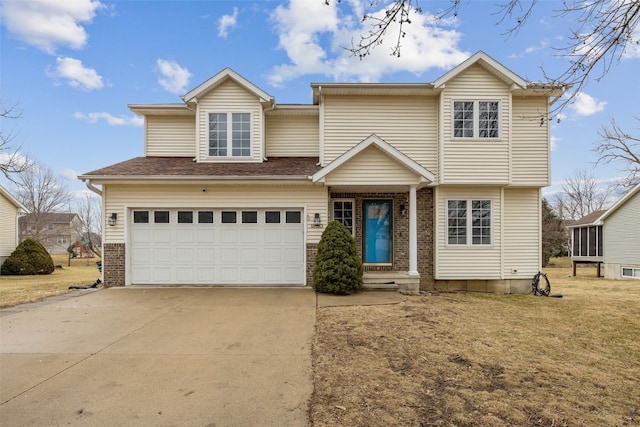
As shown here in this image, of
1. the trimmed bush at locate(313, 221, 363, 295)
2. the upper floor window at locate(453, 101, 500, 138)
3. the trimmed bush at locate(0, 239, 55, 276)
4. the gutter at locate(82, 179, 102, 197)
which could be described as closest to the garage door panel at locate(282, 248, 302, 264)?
the trimmed bush at locate(313, 221, 363, 295)

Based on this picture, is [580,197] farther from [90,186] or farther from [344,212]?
[90,186]

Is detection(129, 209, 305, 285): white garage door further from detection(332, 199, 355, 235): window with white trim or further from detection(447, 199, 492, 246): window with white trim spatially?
detection(447, 199, 492, 246): window with white trim

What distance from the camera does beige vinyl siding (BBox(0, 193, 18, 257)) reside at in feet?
67.9

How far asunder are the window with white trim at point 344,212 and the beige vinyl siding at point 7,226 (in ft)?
69.5

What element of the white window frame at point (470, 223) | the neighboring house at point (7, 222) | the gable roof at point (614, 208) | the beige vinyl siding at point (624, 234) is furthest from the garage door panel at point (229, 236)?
the beige vinyl siding at point (624, 234)

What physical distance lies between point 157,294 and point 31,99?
41.1 feet

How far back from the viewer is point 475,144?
1092cm

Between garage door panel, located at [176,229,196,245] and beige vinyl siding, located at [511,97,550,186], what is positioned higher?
beige vinyl siding, located at [511,97,550,186]

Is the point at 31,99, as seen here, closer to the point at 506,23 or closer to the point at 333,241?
the point at 333,241

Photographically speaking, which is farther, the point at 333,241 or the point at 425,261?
the point at 425,261

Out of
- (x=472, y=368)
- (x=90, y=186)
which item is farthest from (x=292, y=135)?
(x=472, y=368)

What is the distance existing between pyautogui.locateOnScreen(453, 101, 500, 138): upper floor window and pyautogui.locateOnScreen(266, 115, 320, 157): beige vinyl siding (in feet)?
15.5

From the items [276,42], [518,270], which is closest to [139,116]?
[276,42]

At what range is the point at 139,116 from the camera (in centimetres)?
1288
